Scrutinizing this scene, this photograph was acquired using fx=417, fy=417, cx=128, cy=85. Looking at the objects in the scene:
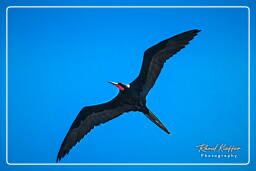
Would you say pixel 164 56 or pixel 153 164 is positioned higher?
pixel 164 56

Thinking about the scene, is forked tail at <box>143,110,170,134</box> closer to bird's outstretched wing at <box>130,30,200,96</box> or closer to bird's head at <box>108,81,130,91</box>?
bird's outstretched wing at <box>130,30,200,96</box>

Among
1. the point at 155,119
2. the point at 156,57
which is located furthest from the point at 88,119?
the point at 156,57

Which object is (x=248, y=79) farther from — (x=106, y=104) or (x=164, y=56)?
(x=106, y=104)

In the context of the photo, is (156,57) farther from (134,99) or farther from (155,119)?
(155,119)

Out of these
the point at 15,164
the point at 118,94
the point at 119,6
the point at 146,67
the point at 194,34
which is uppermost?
the point at 119,6

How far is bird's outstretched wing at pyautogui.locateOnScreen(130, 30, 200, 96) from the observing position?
5.33 metres

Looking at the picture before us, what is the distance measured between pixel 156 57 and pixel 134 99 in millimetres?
644

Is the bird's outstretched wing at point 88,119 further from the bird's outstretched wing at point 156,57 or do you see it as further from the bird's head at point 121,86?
the bird's outstretched wing at point 156,57

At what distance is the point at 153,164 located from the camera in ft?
17.9

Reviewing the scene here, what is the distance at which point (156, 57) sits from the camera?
17.9ft

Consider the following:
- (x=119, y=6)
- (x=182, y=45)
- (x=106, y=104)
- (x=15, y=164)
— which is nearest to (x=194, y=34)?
(x=182, y=45)

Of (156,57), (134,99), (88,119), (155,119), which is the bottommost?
(88,119)

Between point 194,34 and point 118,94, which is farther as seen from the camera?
point 118,94

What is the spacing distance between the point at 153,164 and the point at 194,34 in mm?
1763
